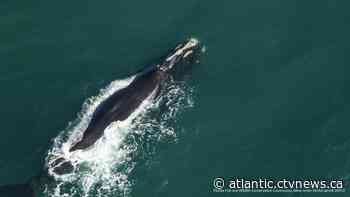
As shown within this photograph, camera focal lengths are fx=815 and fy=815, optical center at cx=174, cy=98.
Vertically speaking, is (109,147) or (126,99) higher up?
(126,99)

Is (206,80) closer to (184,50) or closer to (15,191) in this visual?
(184,50)

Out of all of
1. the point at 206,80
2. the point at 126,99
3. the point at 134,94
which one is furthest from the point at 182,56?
the point at 126,99

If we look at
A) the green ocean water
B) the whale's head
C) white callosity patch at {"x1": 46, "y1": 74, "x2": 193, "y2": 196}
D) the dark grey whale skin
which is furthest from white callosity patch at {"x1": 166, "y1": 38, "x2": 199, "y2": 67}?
white callosity patch at {"x1": 46, "y1": 74, "x2": 193, "y2": 196}

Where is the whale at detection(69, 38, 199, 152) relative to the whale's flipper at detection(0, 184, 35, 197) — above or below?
above

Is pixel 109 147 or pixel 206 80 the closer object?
pixel 109 147

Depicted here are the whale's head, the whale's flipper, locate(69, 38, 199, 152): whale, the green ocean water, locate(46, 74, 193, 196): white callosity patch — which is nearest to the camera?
the whale's flipper

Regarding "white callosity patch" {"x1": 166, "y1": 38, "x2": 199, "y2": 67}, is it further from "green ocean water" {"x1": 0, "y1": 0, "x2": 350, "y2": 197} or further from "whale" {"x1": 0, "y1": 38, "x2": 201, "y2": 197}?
"green ocean water" {"x1": 0, "y1": 0, "x2": 350, "y2": 197}

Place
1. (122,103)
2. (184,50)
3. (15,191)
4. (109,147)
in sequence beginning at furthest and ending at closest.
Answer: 1. (184,50)
2. (122,103)
3. (109,147)
4. (15,191)

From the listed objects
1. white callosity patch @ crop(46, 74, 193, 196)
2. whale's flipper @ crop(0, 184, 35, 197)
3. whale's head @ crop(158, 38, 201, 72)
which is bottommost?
whale's flipper @ crop(0, 184, 35, 197)
